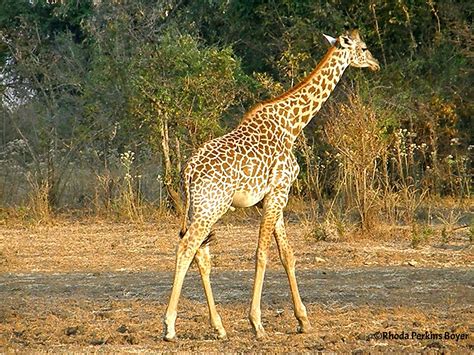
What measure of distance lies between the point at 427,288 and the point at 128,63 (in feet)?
34.0

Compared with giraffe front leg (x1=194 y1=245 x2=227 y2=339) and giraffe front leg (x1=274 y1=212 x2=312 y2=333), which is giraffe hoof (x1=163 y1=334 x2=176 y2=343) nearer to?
giraffe front leg (x1=194 y1=245 x2=227 y2=339)

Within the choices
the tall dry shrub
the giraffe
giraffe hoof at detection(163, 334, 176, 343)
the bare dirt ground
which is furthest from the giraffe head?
the tall dry shrub

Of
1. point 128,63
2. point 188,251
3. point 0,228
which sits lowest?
point 0,228

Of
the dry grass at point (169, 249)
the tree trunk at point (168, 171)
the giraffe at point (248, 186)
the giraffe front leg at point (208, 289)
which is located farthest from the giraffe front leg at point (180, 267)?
the tree trunk at point (168, 171)

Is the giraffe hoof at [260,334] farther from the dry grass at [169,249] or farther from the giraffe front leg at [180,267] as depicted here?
the dry grass at [169,249]

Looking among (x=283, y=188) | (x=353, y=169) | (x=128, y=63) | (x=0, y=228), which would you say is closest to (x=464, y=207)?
(x=353, y=169)

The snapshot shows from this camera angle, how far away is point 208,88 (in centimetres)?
1847

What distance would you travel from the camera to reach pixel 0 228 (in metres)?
18.5

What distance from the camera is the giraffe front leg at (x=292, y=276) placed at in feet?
27.5

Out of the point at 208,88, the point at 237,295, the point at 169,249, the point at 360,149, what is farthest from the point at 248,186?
the point at 208,88

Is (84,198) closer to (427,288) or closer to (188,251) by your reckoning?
(427,288)

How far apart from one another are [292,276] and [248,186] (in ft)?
2.75

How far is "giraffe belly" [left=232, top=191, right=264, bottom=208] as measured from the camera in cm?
843

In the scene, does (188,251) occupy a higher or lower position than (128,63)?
lower
